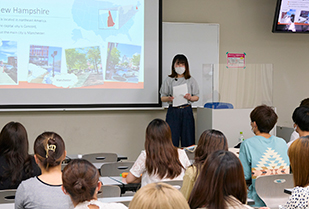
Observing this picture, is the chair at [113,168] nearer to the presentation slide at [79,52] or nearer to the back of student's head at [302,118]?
the back of student's head at [302,118]

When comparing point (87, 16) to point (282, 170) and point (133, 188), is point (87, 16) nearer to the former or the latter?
point (133, 188)

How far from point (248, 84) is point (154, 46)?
138 cm

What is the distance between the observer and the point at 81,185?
1.49 meters

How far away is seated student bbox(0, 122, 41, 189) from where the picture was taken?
96.5 inches

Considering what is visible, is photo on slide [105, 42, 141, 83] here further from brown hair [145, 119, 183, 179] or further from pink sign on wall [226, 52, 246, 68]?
brown hair [145, 119, 183, 179]

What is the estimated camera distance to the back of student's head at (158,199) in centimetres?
95

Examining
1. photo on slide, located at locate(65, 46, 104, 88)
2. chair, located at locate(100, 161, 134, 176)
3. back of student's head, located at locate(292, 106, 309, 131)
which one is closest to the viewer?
A: chair, located at locate(100, 161, 134, 176)

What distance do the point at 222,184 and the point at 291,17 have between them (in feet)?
14.8

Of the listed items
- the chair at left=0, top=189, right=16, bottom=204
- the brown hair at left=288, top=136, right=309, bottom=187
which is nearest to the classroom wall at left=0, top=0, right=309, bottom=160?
the chair at left=0, top=189, right=16, bottom=204

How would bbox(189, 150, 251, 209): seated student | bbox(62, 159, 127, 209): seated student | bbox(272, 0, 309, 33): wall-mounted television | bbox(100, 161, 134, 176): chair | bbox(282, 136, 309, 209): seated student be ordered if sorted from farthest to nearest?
bbox(272, 0, 309, 33): wall-mounted television < bbox(100, 161, 134, 176): chair < bbox(282, 136, 309, 209): seated student < bbox(62, 159, 127, 209): seated student < bbox(189, 150, 251, 209): seated student

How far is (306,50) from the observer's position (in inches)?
230

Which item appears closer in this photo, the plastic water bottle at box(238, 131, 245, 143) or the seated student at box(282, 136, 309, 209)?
the seated student at box(282, 136, 309, 209)

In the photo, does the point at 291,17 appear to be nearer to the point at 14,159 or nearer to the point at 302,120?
the point at 302,120

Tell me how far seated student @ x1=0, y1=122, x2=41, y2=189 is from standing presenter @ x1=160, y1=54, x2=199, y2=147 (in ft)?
8.42
